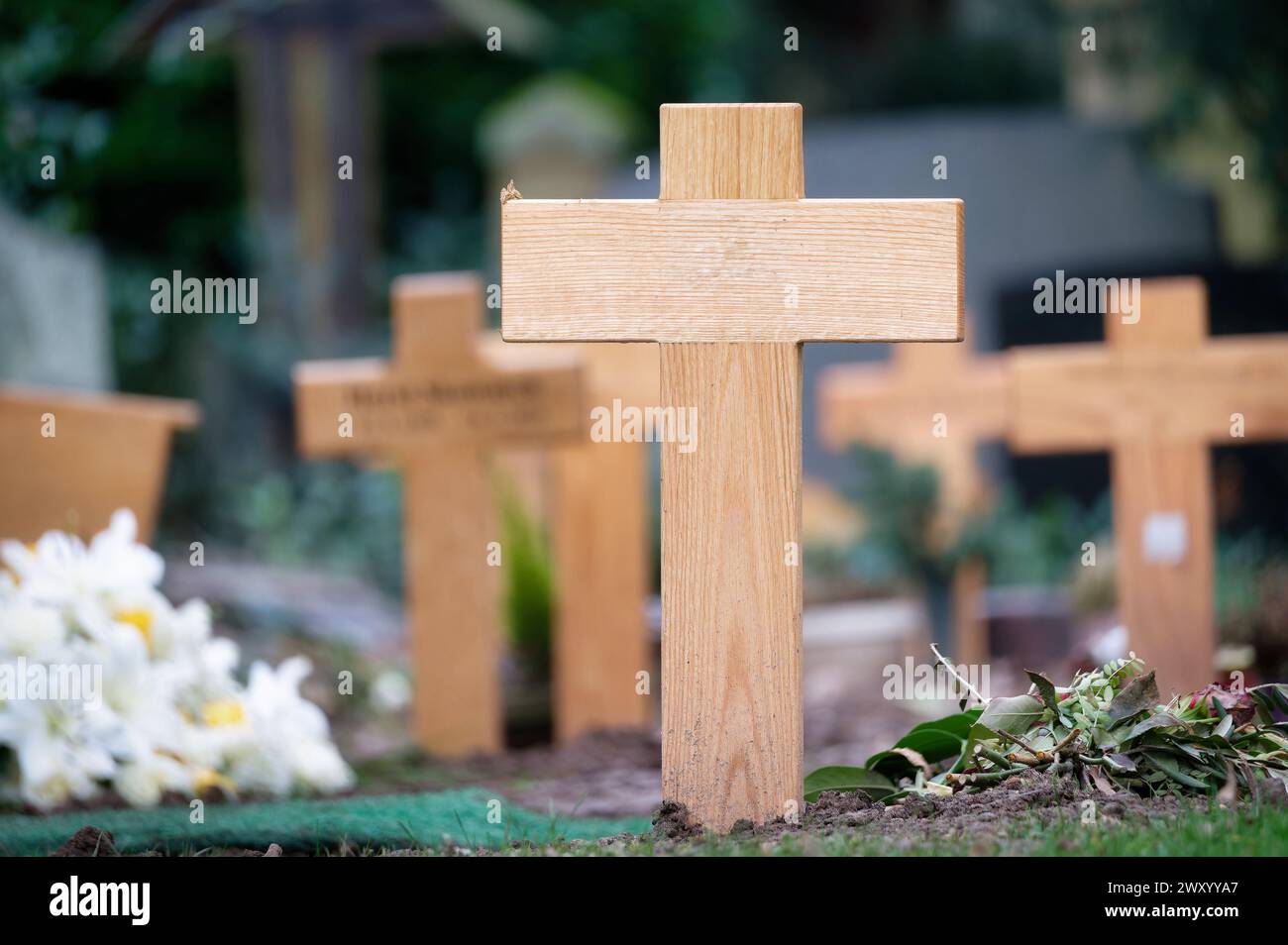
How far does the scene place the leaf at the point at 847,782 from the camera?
8.75 feet

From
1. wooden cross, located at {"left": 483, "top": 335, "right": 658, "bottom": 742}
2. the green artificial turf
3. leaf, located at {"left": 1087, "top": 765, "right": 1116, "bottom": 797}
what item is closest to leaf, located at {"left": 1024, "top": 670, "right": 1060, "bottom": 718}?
leaf, located at {"left": 1087, "top": 765, "right": 1116, "bottom": 797}

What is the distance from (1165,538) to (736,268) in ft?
9.70

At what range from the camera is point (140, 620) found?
348 centimetres

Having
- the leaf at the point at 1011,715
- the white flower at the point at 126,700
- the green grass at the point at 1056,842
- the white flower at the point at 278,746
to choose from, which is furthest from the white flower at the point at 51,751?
the leaf at the point at 1011,715

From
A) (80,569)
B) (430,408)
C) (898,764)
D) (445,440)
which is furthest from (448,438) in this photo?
(898,764)

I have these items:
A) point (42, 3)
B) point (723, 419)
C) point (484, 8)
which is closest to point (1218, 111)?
point (484, 8)

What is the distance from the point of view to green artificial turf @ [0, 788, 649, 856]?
2.46 m

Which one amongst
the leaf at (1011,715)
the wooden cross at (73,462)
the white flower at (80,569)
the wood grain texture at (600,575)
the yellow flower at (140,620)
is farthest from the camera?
the wood grain texture at (600,575)

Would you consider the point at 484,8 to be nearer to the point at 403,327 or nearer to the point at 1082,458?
the point at 1082,458

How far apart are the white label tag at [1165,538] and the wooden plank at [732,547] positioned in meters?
2.84

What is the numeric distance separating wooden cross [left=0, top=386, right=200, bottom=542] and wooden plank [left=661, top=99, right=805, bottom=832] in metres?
2.19

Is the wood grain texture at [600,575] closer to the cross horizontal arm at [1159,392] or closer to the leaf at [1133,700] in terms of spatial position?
the cross horizontal arm at [1159,392]

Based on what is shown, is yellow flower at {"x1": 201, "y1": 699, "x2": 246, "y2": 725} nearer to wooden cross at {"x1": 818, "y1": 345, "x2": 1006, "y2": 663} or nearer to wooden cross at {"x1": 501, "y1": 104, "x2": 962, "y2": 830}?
wooden cross at {"x1": 501, "y1": 104, "x2": 962, "y2": 830}

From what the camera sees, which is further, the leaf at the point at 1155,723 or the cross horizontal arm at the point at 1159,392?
the cross horizontal arm at the point at 1159,392
